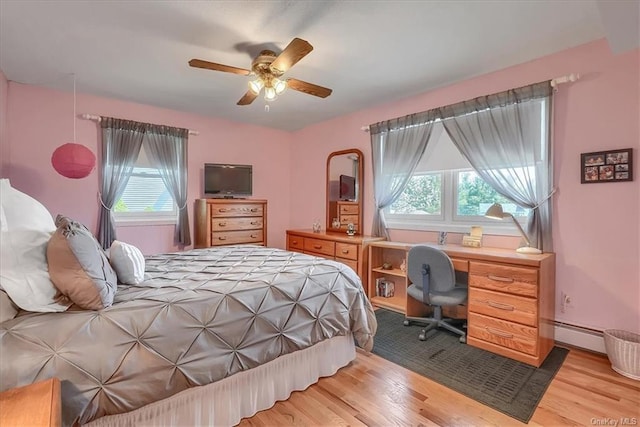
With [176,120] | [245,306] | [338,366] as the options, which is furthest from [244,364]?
[176,120]

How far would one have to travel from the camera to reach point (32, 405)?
95 centimetres

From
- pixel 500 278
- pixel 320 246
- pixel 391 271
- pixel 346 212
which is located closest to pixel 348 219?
pixel 346 212

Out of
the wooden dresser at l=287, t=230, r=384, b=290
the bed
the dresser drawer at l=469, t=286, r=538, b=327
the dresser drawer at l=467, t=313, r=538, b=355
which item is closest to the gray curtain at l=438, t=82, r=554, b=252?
the dresser drawer at l=469, t=286, r=538, b=327

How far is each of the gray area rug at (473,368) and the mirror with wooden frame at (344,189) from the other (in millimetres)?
1723

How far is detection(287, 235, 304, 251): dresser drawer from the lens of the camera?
426cm

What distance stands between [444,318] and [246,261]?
2187 mm

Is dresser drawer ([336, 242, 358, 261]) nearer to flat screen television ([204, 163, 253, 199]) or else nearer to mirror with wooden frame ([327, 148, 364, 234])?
mirror with wooden frame ([327, 148, 364, 234])

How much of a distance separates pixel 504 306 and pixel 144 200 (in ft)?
13.8

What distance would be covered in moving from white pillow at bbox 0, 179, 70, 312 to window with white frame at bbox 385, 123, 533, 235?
326 cm

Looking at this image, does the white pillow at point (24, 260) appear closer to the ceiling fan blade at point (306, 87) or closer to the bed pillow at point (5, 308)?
the bed pillow at point (5, 308)

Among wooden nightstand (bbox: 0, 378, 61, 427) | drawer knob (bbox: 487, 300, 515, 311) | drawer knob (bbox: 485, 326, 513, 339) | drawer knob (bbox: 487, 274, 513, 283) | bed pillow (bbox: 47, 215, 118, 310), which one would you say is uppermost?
bed pillow (bbox: 47, 215, 118, 310)

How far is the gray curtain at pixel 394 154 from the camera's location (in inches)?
134

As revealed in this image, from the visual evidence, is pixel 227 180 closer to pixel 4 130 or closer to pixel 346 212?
pixel 346 212

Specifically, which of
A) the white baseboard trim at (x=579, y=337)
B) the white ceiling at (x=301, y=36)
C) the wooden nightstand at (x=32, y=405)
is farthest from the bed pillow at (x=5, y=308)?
the white baseboard trim at (x=579, y=337)
